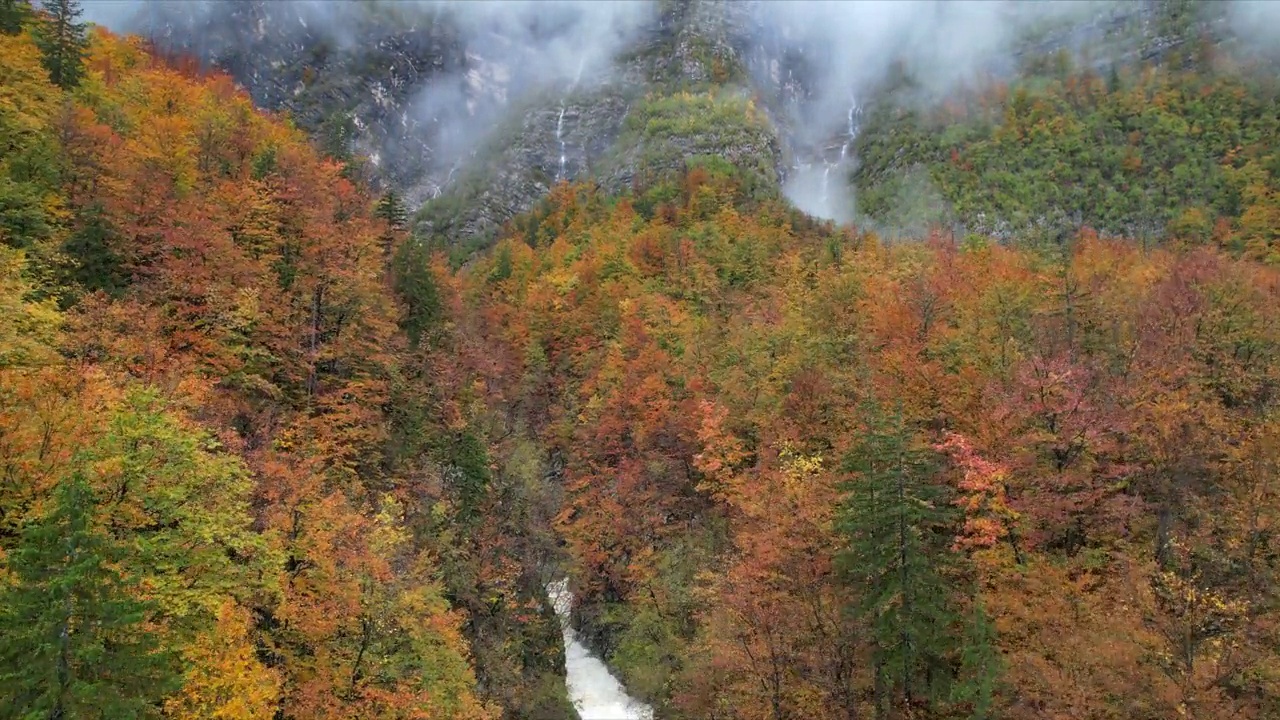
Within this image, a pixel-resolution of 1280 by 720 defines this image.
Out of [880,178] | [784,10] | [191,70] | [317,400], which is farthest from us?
[784,10]

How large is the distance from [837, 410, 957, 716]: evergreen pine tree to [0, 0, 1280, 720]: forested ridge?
0.14m

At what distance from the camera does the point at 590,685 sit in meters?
44.1

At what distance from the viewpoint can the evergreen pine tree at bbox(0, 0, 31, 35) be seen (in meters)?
47.7

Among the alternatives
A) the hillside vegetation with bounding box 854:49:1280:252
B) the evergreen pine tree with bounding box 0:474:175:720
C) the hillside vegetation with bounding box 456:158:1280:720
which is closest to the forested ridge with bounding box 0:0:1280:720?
the evergreen pine tree with bounding box 0:474:175:720

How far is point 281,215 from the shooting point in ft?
135

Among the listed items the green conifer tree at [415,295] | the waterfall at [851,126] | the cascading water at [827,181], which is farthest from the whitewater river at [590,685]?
the waterfall at [851,126]

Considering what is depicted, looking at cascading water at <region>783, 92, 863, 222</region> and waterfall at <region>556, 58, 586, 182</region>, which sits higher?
waterfall at <region>556, 58, 586, 182</region>

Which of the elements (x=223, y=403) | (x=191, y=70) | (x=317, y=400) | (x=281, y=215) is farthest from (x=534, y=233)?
(x=223, y=403)

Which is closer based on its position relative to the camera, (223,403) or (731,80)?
(223,403)

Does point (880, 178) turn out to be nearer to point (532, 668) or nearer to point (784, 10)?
point (784, 10)

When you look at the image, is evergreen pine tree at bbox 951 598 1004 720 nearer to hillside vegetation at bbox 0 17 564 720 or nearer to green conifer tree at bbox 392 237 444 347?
hillside vegetation at bbox 0 17 564 720

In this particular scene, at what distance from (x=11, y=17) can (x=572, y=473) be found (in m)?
48.6

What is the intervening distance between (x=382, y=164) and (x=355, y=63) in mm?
25386

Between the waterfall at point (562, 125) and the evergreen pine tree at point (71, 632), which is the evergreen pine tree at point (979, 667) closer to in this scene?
the evergreen pine tree at point (71, 632)
